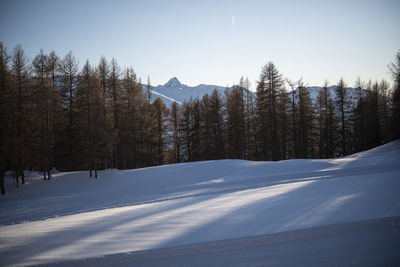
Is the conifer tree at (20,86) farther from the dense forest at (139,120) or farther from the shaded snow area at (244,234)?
the shaded snow area at (244,234)

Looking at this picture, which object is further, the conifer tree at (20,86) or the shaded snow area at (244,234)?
the conifer tree at (20,86)

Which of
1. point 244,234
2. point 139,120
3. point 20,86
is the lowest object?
point 244,234

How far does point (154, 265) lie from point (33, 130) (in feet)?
80.5

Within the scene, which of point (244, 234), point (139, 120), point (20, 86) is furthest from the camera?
point (139, 120)

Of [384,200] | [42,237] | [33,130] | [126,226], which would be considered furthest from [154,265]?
[33,130]

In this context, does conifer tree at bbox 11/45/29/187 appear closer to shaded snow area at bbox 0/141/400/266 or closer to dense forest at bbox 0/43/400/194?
dense forest at bbox 0/43/400/194

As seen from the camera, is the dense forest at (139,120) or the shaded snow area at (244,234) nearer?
the shaded snow area at (244,234)

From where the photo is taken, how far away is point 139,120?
2827 centimetres

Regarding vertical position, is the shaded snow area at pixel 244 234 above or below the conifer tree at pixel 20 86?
below

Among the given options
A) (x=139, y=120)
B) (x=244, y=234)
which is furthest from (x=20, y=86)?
(x=244, y=234)

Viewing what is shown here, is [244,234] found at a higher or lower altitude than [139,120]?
lower

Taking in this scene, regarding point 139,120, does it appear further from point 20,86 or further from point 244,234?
point 244,234

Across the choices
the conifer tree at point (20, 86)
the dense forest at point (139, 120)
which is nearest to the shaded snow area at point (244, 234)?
the dense forest at point (139, 120)

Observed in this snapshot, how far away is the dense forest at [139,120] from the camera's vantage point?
20172mm
